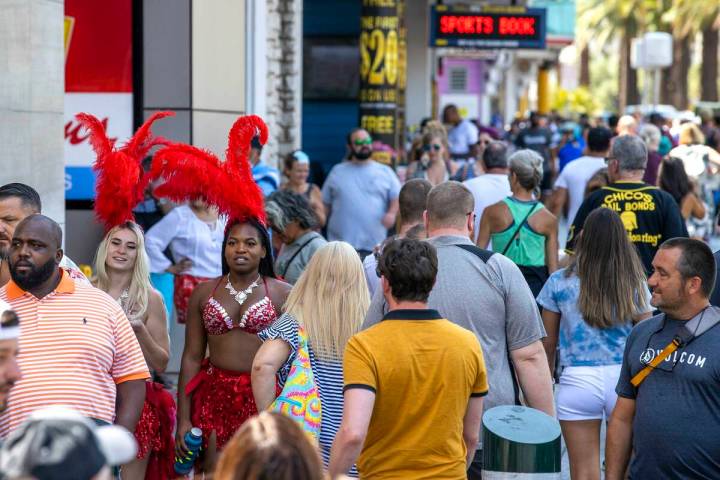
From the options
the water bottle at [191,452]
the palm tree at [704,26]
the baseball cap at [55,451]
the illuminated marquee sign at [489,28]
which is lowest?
the water bottle at [191,452]

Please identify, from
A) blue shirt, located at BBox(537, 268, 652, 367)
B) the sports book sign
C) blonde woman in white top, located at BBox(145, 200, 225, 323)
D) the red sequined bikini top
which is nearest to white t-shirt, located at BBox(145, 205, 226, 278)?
blonde woman in white top, located at BBox(145, 200, 225, 323)

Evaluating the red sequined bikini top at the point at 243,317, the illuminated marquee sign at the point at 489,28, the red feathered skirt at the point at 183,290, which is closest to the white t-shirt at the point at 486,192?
the red feathered skirt at the point at 183,290

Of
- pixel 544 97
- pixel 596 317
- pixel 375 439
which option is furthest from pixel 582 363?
pixel 544 97

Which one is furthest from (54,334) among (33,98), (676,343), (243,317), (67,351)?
(33,98)

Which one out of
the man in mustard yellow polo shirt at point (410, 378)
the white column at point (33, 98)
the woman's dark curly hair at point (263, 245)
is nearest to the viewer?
the man in mustard yellow polo shirt at point (410, 378)

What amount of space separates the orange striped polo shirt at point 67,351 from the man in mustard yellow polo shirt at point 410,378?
3.17 ft

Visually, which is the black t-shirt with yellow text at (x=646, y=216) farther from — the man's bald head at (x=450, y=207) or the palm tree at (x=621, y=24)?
the palm tree at (x=621, y=24)

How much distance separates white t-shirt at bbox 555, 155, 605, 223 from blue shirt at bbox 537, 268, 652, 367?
456 centimetres

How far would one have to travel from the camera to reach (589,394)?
6191 millimetres

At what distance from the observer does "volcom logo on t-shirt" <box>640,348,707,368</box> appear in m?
4.80

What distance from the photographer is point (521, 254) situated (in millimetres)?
8352

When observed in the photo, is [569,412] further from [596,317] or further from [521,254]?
[521,254]

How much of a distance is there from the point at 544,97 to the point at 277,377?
53.0 meters

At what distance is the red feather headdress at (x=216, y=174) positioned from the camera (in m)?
6.43
